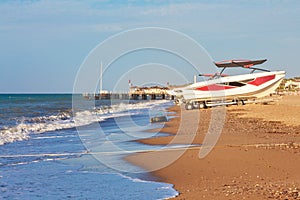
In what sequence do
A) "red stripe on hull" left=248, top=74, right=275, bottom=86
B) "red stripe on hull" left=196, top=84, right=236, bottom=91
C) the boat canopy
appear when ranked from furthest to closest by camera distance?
the boat canopy
"red stripe on hull" left=196, top=84, right=236, bottom=91
"red stripe on hull" left=248, top=74, right=275, bottom=86

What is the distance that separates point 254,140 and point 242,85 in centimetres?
2288

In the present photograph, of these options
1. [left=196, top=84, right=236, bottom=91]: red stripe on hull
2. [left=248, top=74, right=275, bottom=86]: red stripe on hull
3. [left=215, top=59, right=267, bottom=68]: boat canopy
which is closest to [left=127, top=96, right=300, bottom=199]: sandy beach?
[left=196, top=84, right=236, bottom=91]: red stripe on hull

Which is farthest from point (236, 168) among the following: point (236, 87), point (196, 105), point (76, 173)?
point (236, 87)

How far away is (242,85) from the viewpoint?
119 feet

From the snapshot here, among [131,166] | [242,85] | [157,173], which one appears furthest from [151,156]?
[242,85]

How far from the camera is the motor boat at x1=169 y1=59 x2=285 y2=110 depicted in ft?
119

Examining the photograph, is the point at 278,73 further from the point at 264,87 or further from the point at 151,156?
the point at 151,156

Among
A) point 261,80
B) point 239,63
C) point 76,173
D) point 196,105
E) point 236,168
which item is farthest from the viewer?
point 239,63

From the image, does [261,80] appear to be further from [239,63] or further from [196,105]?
[196,105]

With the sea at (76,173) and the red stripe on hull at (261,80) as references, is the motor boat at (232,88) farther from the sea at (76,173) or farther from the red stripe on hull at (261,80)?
the sea at (76,173)

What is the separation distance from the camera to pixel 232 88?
3638 centimetres

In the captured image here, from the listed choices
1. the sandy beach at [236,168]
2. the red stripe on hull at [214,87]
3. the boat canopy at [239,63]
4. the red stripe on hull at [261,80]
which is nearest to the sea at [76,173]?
the sandy beach at [236,168]

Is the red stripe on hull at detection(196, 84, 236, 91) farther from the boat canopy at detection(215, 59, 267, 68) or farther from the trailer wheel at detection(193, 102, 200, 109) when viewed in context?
the boat canopy at detection(215, 59, 267, 68)

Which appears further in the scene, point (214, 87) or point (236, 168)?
point (214, 87)
